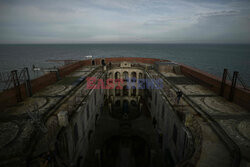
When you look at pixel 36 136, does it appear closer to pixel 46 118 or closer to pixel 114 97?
pixel 46 118

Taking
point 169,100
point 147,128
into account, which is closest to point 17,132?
point 169,100

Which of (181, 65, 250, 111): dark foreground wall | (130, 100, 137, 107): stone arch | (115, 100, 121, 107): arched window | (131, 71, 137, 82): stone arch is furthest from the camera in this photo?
(131, 71, 137, 82): stone arch

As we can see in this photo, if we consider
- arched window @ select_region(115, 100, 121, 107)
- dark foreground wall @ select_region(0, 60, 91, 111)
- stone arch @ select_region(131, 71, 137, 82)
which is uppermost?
dark foreground wall @ select_region(0, 60, 91, 111)

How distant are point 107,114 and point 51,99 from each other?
15.3 meters

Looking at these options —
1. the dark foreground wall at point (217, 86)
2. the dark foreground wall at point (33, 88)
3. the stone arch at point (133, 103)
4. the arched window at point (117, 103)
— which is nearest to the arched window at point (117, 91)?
the arched window at point (117, 103)

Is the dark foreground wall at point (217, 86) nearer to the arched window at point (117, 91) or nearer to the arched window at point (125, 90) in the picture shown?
the arched window at point (125, 90)

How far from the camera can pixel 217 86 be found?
59.5 ft

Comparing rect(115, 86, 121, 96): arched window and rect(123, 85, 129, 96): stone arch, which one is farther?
rect(123, 85, 129, 96): stone arch

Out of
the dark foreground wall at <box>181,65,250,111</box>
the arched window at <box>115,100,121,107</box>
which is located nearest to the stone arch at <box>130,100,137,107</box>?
the arched window at <box>115,100,121,107</box>

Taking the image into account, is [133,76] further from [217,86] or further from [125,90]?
[217,86]

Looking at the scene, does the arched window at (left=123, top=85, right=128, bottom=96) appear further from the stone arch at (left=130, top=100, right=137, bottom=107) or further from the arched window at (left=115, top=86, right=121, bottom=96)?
the stone arch at (left=130, top=100, right=137, bottom=107)

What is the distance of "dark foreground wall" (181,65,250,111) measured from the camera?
45.7 ft

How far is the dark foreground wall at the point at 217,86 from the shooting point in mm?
13932

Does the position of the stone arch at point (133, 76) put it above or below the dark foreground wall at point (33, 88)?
below
